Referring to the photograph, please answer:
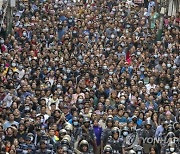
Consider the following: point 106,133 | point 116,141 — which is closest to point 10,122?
point 106,133

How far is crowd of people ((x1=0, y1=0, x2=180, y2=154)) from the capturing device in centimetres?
2242

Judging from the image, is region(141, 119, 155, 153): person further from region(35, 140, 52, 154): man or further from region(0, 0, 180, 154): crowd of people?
region(35, 140, 52, 154): man

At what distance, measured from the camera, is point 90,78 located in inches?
1096

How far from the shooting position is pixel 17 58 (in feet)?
94.3

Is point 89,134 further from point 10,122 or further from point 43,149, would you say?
point 10,122

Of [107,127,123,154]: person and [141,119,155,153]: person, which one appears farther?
[141,119,155,153]: person

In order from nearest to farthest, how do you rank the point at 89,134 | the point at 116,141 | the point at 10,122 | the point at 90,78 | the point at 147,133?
the point at 116,141, the point at 89,134, the point at 147,133, the point at 10,122, the point at 90,78

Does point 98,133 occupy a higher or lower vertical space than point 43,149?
higher

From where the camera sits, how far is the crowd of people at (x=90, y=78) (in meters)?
22.4

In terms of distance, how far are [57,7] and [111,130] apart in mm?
14229

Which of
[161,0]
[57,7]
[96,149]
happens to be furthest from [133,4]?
[96,149]

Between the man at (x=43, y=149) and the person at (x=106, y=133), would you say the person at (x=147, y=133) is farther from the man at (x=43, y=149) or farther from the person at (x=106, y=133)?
the man at (x=43, y=149)

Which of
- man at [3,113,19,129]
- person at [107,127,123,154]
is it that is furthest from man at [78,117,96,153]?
man at [3,113,19,129]

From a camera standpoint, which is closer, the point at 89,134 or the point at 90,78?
the point at 89,134
